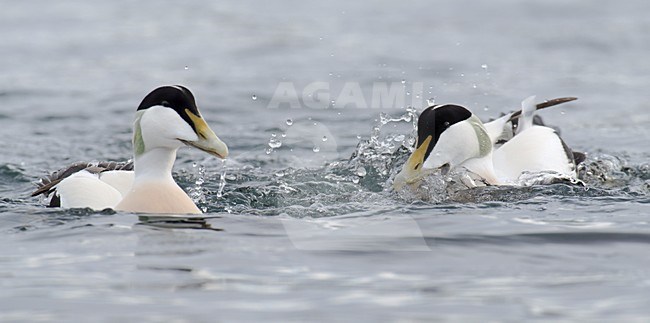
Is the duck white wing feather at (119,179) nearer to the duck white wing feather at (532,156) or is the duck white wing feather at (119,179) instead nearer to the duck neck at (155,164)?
the duck neck at (155,164)

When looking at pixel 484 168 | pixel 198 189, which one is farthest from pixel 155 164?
pixel 484 168

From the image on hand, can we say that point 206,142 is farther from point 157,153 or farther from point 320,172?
point 320,172

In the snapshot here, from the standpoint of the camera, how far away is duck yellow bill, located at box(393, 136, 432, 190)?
715cm

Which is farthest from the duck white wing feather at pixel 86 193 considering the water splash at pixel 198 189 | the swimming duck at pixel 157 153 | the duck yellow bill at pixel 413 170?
the duck yellow bill at pixel 413 170

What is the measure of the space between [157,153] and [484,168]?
7.63 feet

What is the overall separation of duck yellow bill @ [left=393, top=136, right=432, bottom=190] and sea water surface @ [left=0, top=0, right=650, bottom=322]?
111mm

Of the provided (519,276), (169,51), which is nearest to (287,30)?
(169,51)

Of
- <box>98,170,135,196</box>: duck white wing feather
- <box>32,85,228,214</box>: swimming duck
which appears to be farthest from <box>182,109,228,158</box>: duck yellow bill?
<box>98,170,135,196</box>: duck white wing feather

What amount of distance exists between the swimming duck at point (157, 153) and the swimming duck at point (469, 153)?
64.2 inches

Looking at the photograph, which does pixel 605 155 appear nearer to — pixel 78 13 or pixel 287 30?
pixel 287 30

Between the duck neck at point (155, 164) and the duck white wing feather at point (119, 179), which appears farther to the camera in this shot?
the duck white wing feather at point (119, 179)

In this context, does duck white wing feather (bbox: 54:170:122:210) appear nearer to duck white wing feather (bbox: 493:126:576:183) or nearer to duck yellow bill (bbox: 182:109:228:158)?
duck yellow bill (bbox: 182:109:228:158)

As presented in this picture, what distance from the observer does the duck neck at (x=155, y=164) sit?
20.1ft

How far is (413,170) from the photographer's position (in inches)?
284
